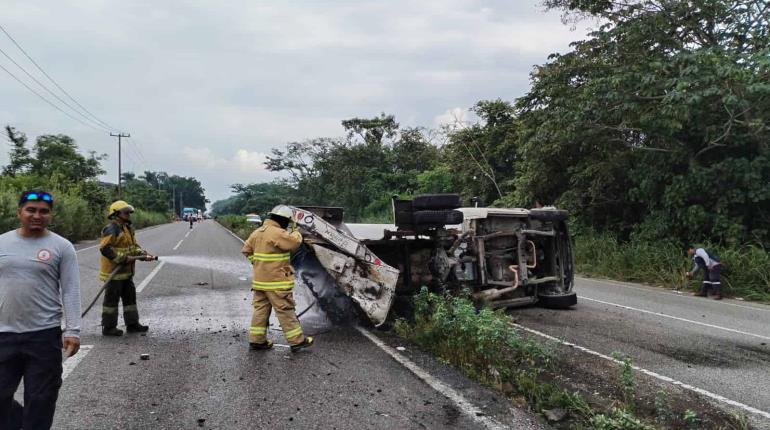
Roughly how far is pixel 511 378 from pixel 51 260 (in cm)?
376

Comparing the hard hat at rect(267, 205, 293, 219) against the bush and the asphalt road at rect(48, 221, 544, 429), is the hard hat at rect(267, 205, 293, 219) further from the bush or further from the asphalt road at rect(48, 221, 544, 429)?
the bush

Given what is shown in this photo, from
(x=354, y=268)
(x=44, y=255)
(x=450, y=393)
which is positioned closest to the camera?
(x=44, y=255)

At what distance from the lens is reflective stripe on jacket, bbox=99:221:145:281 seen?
668 centimetres

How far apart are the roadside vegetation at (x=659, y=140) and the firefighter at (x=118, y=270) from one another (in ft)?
21.3

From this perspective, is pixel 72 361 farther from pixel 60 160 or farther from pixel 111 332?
pixel 60 160

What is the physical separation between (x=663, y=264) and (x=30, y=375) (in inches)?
543

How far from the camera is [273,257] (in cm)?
600

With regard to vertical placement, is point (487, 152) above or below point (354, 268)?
above

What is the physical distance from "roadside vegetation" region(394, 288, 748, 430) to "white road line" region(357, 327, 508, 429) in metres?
0.39

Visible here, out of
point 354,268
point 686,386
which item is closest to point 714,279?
point 686,386

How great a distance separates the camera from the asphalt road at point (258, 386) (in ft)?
13.0

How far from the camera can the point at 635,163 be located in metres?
15.8

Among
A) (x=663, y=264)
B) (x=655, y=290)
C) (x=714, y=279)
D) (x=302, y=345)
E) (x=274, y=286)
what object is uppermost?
(x=274, y=286)

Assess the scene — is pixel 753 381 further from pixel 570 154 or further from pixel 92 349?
pixel 570 154
